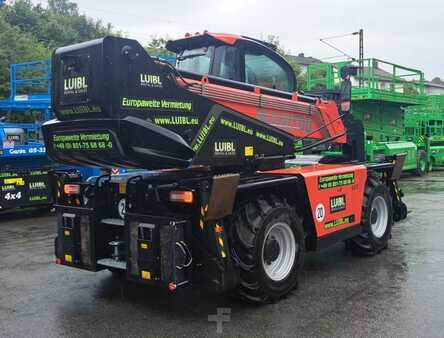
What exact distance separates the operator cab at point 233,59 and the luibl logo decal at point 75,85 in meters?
1.52

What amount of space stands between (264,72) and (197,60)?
2.85 ft

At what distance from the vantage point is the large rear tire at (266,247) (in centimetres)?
531

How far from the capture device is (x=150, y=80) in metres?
4.98

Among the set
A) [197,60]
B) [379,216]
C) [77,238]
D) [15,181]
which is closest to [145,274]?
[77,238]

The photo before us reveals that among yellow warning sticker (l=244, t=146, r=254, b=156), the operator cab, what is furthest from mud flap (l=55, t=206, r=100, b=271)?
the operator cab

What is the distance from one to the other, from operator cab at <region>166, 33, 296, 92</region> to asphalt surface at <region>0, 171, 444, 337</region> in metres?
2.49

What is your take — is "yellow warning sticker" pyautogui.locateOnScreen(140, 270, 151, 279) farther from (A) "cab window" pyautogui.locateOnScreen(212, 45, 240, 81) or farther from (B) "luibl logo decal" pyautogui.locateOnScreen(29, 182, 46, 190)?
(B) "luibl logo decal" pyautogui.locateOnScreen(29, 182, 46, 190)

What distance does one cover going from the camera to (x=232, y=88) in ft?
19.4

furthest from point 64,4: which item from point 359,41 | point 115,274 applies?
point 115,274

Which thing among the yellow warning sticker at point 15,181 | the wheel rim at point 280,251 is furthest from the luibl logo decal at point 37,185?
the wheel rim at point 280,251

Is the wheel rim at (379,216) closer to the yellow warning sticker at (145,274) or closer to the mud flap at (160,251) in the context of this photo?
the mud flap at (160,251)

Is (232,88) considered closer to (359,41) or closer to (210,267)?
(210,267)

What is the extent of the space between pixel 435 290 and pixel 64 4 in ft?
256

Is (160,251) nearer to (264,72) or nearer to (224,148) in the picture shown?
(224,148)
